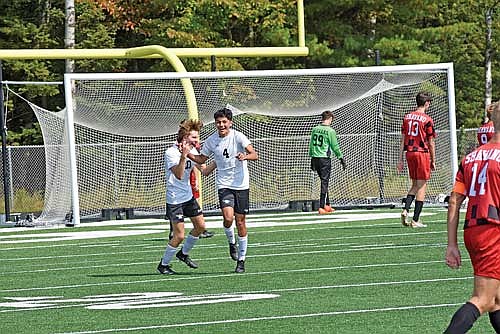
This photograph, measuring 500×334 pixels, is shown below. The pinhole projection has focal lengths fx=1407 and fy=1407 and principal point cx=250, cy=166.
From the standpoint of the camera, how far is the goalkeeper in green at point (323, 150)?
25.0 m

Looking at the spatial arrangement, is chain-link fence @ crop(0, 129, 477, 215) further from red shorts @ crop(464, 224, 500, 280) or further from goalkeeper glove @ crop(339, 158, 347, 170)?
red shorts @ crop(464, 224, 500, 280)

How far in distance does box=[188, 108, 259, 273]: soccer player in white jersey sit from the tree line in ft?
72.2

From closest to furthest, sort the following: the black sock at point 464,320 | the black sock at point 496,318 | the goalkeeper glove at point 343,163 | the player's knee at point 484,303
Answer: the black sock at point 464,320
the player's knee at point 484,303
the black sock at point 496,318
the goalkeeper glove at point 343,163

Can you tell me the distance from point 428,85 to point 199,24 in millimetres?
13136

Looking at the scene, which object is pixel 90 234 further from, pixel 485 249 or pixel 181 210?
pixel 485 249

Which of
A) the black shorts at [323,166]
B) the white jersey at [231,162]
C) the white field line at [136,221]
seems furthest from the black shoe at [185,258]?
the black shorts at [323,166]

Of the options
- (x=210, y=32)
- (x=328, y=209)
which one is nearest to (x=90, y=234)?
(x=328, y=209)

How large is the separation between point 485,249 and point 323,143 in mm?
16892

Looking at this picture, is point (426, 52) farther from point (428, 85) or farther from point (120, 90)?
point (120, 90)

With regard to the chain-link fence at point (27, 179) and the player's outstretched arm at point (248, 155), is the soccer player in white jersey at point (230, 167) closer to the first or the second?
the player's outstretched arm at point (248, 155)

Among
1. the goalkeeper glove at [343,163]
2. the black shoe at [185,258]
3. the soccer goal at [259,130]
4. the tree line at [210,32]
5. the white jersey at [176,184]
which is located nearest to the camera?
the white jersey at [176,184]

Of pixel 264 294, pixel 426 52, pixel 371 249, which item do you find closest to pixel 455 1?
pixel 426 52

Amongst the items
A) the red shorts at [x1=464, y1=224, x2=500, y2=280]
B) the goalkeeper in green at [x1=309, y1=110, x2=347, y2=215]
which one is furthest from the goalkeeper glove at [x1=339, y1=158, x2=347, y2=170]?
the red shorts at [x1=464, y1=224, x2=500, y2=280]

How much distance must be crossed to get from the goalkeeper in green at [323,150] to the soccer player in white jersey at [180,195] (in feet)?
31.5
